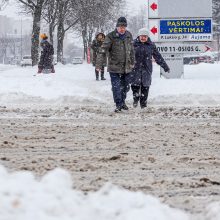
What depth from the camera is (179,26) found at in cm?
1814

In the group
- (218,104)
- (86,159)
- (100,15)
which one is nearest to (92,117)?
(218,104)

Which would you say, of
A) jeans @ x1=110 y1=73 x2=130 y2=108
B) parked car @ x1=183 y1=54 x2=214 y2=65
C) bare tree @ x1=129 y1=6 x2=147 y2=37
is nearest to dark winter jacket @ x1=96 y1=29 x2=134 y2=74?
jeans @ x1=110 y1=73 x2=130 y2=108

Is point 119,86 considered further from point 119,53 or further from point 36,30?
point 36,30

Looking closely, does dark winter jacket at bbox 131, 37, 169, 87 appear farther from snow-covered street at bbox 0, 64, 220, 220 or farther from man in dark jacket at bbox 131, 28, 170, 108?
snow-covered street at bbox 0, 64, 220, 220

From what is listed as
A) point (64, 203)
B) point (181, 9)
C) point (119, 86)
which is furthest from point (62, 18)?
point (64, 203)

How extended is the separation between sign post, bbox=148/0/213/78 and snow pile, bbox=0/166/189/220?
14.8m

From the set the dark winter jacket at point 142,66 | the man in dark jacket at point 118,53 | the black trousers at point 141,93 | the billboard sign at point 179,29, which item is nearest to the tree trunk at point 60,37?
the billboard sign at point 179,29

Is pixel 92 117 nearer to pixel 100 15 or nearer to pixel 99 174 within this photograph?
pixel 99 174

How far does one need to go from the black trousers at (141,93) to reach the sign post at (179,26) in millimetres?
5807

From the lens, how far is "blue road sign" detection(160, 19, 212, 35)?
18.0 meters

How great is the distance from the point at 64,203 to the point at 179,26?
15.5m

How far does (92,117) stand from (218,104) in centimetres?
375

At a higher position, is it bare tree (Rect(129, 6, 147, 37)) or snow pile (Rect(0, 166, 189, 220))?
bare tree (Rect(129, 6, 147, 37))

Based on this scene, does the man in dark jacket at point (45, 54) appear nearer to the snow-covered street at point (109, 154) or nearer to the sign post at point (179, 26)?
the sign post at point (179, 26)
